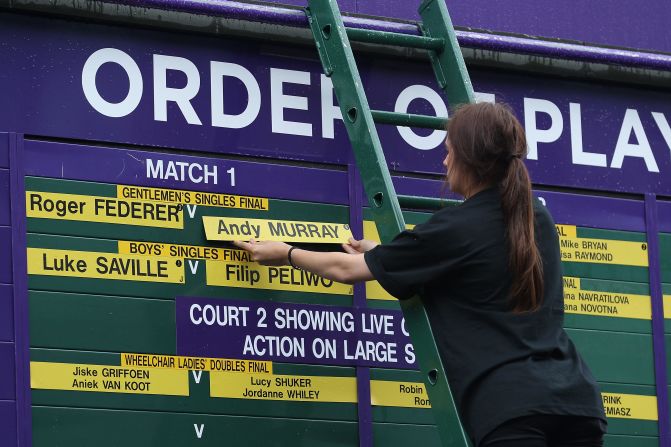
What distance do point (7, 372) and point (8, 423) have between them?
0.18m

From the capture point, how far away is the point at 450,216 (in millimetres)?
5090

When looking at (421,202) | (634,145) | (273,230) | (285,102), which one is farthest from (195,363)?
(634,145)

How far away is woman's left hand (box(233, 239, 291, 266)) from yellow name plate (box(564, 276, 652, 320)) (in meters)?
1.44

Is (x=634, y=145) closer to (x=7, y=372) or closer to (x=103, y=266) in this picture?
(x=103, y=266)

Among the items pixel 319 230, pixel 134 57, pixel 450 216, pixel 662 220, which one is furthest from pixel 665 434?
pixel 134 57

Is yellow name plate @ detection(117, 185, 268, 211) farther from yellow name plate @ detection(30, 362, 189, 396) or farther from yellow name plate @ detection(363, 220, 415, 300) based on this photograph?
yellow name plate @ detection(30, 362, 189, 396)

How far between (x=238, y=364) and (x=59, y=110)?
1.17 metres

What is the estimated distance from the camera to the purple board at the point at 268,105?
20.0 feet

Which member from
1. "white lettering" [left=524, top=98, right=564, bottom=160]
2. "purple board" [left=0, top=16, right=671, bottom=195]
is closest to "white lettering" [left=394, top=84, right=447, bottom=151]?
"purple board" [left=0, top=16, right=671, bottom=195]

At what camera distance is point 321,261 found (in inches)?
219

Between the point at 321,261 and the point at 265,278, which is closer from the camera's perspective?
the point at 321,261

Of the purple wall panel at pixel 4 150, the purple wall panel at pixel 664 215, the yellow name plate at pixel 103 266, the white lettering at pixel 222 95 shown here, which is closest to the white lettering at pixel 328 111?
the white lettering at pixel 222 95

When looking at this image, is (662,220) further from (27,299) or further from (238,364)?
(27,299)

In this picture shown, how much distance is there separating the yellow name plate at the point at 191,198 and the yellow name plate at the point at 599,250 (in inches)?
54.4
